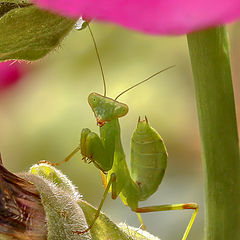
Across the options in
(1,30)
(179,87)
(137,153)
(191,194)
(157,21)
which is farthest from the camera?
(179,87)

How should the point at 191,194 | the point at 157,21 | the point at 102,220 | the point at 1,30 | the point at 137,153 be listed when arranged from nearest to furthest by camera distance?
the point at 157,21, the point at 1,30, the point at 102,220, the point at 137,153, the point at 191,194

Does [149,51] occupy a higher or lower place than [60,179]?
higher

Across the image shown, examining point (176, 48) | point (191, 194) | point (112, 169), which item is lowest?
point (191, 194)

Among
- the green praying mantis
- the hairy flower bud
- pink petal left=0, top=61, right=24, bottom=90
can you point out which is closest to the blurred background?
pink petal left=0, top=61, right=24, bottom=90

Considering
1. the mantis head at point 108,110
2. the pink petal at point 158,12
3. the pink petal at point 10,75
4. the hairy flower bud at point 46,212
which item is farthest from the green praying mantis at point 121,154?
the pink petal at point 10,75

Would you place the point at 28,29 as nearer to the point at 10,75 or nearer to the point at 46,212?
the point at 46,212

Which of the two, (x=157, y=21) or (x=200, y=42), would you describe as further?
(x=200, y=42)

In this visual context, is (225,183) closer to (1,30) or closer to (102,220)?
(102,220)

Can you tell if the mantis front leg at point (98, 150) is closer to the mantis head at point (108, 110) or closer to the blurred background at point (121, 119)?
the mantis head at point (108, 110)

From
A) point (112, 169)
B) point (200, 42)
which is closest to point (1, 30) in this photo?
point (200, 42)
